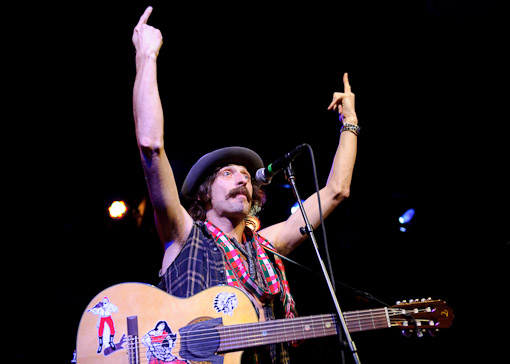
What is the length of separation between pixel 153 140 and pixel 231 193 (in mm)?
1014

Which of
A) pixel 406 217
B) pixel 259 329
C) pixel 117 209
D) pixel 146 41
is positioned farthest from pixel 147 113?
pixel 406 217

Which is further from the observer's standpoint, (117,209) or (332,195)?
(117,209)

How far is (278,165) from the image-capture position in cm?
243

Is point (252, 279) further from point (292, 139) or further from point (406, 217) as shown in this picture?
point (406, 217)

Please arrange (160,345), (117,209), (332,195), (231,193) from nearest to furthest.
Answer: (160,345) < (231,193) < (332,195) < (117,209)

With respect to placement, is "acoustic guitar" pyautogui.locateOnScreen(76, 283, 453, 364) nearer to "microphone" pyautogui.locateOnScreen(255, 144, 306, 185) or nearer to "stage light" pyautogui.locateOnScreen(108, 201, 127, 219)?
"microphone" pyautogui.locateOnScreen(255, 144, 306, 185)

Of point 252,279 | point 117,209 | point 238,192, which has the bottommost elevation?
point 252,279

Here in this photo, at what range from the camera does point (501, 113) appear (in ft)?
16.9

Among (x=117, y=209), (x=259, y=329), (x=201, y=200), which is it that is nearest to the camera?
(x=259, y=329)

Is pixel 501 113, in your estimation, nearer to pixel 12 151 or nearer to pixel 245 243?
pixel 245 243

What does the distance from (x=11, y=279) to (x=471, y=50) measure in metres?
6.42

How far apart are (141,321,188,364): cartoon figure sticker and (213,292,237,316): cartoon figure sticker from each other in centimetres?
28

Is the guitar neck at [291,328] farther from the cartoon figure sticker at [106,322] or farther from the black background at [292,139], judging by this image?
the black background at [292,139]

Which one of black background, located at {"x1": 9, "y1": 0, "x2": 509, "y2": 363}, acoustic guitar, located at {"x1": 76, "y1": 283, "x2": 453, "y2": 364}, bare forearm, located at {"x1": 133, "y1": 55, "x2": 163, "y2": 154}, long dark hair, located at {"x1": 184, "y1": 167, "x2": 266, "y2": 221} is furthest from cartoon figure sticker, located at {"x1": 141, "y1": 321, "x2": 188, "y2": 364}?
black background, located at {"x1": 9, "y1": 0, "x2": 509, "y2": 363}
